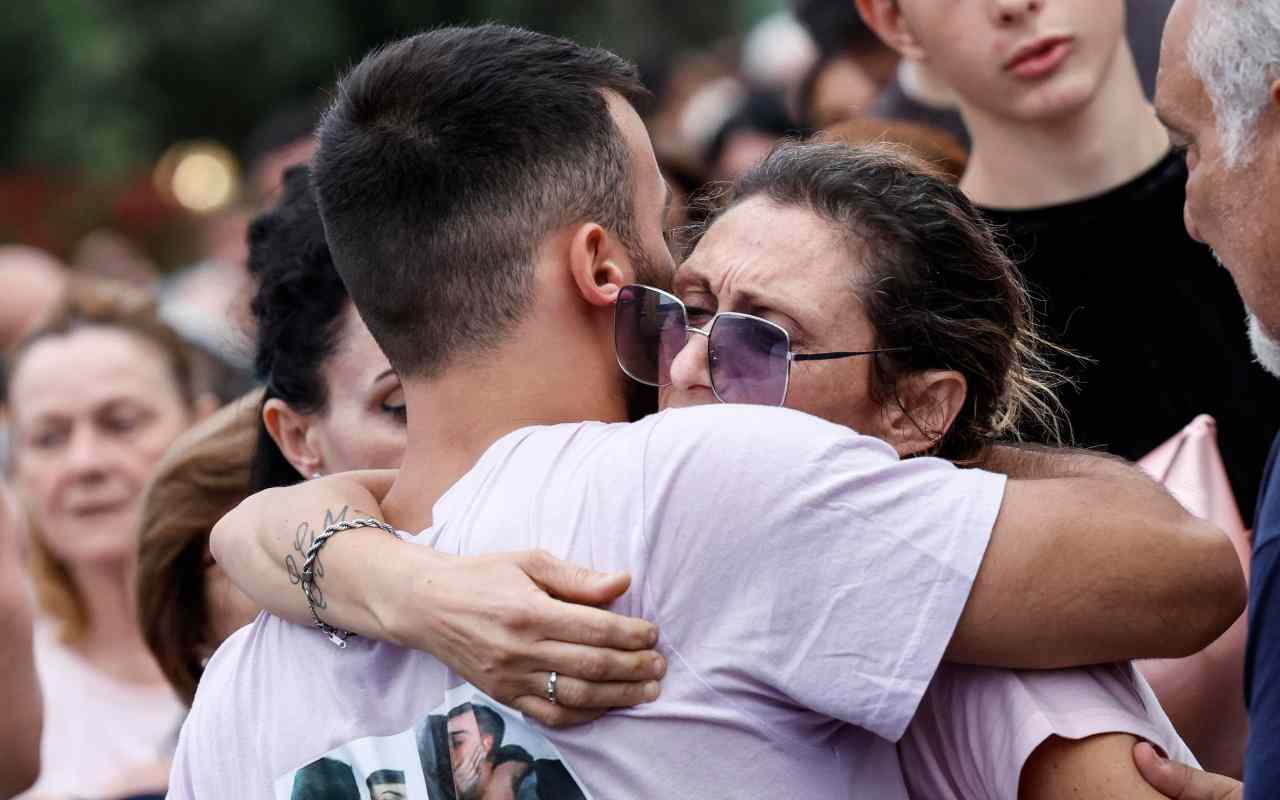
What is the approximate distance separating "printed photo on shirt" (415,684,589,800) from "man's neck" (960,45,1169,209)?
2.09 meters

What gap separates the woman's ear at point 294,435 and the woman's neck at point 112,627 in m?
1.95

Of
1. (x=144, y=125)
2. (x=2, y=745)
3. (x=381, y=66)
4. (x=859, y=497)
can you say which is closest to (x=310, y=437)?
(x=2, y=745)

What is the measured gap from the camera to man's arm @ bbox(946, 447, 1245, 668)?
206 cm

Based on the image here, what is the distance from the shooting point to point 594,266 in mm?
2428

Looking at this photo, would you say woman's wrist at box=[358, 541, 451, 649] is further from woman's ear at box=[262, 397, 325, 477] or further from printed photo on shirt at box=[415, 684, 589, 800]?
woman's ear at box=[262, 397, 325, 477]

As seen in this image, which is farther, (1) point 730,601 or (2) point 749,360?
(2) point 749,360

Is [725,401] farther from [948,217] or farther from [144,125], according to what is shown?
[144,125]

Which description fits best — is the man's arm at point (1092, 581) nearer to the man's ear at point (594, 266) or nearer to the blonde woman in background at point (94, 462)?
the man's ear at point (594, 266)

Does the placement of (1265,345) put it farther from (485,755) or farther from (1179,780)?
(485,755)

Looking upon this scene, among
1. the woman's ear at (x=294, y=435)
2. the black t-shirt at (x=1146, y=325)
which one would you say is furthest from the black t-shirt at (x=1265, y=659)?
the woman's ear at (x=294, y=435)

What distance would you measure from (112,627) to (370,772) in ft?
11.2

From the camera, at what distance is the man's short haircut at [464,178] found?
2.39 m

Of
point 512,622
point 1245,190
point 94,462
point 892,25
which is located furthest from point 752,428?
point 94,462

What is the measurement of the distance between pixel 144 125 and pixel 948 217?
21.9 m
